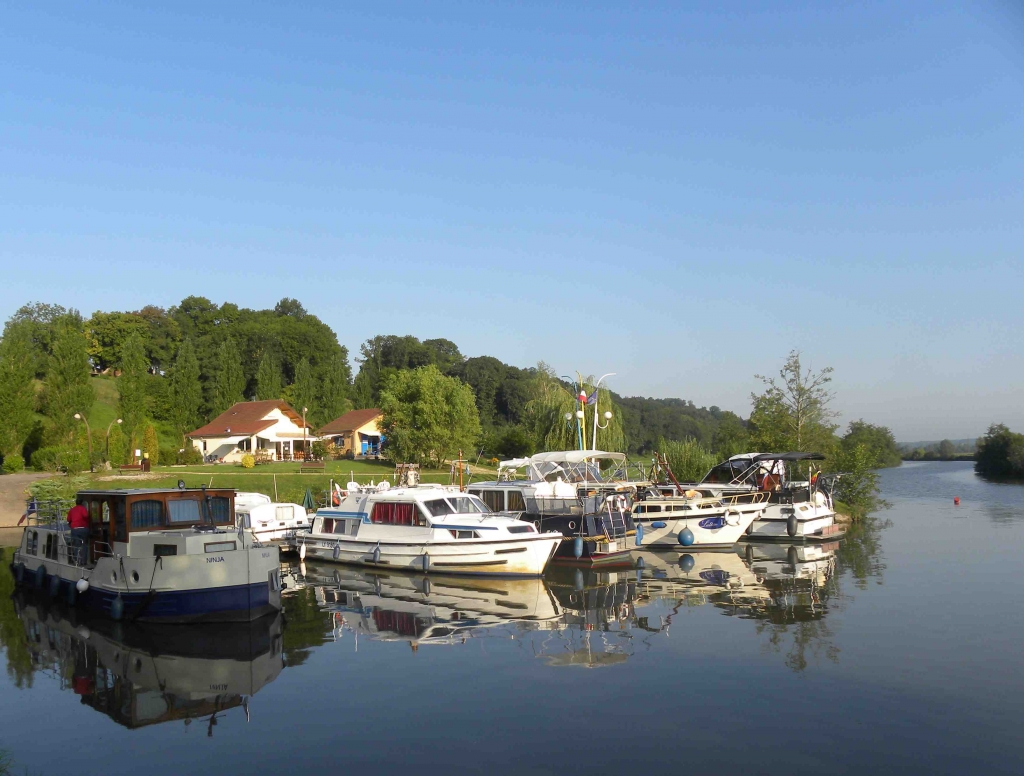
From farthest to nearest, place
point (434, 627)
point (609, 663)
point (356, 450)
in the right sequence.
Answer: point (356, 450), point (434, 627), point (609, 663)

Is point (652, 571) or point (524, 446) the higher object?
point (524, 446)

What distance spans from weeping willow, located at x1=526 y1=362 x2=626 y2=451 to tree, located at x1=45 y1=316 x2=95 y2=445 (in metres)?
29.9

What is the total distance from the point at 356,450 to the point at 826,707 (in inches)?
2464

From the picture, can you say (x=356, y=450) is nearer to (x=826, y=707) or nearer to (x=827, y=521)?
(x=827, y=521)

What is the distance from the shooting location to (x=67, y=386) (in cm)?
5312

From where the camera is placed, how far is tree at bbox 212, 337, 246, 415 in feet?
265

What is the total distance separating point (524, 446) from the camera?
52969mm

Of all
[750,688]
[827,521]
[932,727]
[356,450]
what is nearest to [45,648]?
[750,688]

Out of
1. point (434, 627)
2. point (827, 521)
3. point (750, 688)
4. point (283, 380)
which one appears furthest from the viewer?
point (283, 380)

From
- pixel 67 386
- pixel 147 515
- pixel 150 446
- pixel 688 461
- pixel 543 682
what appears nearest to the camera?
pixel 543 682

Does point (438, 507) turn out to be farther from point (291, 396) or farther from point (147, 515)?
point (291, 396)

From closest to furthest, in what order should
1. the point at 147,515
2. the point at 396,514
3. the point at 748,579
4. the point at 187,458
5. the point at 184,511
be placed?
the point at 147,515 → the point at 184,511 → the point at 748,579 → the point at 396,514 → the point at 187,458

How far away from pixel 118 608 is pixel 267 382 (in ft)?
221

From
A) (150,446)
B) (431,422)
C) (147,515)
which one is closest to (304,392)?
(150,446)
